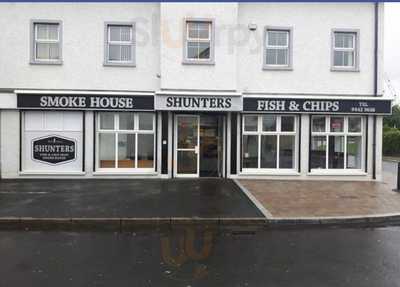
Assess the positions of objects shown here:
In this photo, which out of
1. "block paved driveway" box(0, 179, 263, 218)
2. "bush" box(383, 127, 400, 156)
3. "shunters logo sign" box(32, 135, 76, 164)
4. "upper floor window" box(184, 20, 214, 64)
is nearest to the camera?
"block paved driveway" box(0, 179, 263, 218)

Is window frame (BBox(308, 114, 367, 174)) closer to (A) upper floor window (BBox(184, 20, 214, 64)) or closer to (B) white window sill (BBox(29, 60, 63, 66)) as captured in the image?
(A) upper floor window (BBox(184, 20, 214, 64))

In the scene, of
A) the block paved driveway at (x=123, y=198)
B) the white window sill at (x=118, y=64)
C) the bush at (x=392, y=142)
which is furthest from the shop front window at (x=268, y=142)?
the bush at (x=392, y=142)

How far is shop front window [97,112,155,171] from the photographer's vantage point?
15102mm

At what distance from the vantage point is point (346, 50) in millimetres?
15492

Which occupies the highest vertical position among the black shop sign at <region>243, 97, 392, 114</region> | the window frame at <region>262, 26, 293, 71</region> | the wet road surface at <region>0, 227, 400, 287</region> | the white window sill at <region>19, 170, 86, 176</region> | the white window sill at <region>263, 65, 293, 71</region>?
the window frame at <region>262, 26, 293, 71</region>

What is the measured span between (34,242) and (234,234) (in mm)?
3596

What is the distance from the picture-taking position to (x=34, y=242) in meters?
7.08

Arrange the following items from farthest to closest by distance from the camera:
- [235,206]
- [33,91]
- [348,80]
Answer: [348,80]
[33,91]
[235,206]

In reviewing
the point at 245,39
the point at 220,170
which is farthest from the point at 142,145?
the point at 245,39

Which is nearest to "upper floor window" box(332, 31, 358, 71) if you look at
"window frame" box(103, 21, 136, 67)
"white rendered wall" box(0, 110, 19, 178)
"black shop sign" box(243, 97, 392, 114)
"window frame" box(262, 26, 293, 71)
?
"black shop sign" box(243, 97, 392, 114)

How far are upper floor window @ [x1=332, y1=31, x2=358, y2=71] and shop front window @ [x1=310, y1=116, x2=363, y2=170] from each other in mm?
2014

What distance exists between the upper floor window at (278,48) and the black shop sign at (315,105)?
56.8 inches

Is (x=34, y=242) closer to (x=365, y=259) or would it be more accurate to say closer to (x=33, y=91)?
(x=365, y=259)

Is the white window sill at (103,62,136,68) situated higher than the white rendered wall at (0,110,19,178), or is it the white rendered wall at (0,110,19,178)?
the white window sill at (103,62,136,68)
